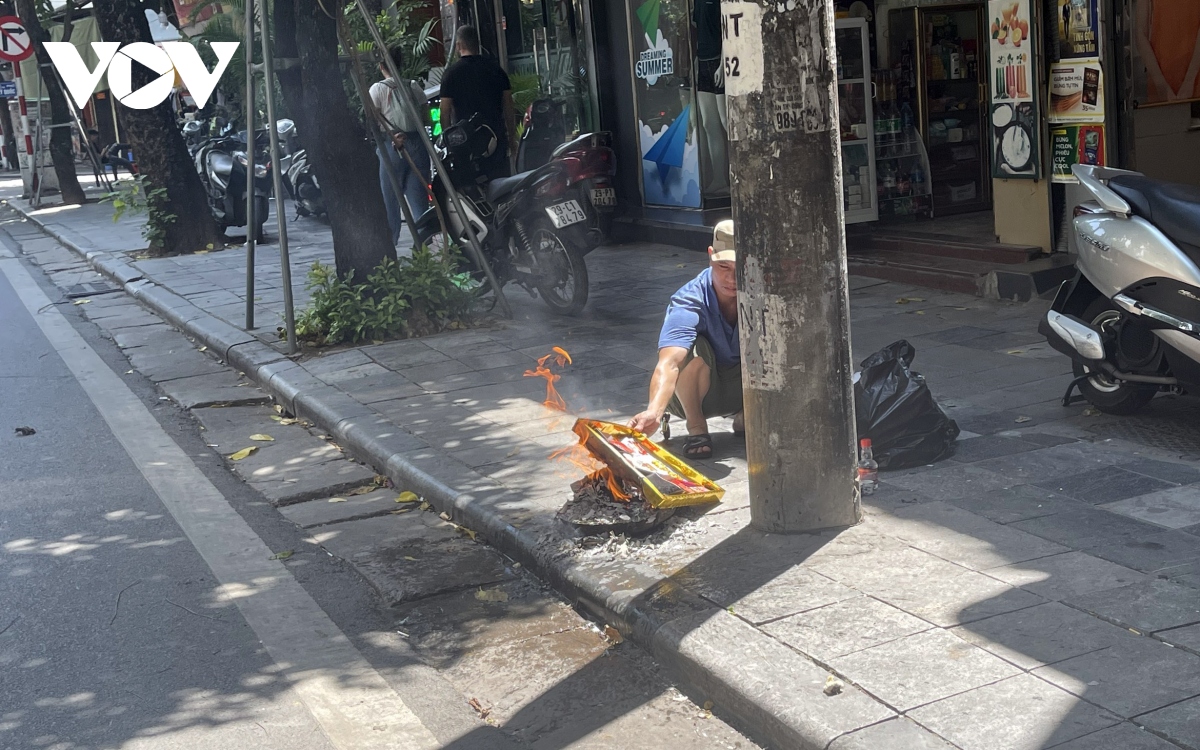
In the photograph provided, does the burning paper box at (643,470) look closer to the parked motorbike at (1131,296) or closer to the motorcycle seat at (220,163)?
the parked motorbike at (1131,296)

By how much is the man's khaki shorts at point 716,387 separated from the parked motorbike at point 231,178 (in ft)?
33.0

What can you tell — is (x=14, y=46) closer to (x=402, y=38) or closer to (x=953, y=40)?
(x=402, y=38)

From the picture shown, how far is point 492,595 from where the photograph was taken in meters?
4.64

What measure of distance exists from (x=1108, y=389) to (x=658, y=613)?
9.38ft

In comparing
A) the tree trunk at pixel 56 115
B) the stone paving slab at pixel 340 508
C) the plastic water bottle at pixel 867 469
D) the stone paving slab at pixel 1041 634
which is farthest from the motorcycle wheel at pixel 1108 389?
the tree trunk at pixel 56 115

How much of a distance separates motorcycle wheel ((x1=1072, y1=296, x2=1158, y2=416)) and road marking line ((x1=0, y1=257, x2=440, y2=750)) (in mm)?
3667

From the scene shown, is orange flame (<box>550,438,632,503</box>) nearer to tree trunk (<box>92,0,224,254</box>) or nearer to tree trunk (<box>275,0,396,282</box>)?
tree trunk (<box>275,0,396,282</box>)

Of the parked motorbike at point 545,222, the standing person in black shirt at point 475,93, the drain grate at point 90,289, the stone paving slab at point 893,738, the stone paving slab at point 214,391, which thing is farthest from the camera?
the drain grate at point 90,289

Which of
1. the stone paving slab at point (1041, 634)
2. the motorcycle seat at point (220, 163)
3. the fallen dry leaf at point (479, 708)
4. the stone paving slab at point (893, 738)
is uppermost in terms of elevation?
the motorcycle seat at point (220, 163)

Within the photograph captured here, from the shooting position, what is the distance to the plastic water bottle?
5.00 metres

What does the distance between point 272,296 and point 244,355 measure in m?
2.56

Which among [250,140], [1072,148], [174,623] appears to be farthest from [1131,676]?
[250,140]

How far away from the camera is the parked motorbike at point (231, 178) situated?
606 inches

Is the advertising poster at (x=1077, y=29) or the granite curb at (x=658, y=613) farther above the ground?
the advertising poster at (x=1077, y=29)
